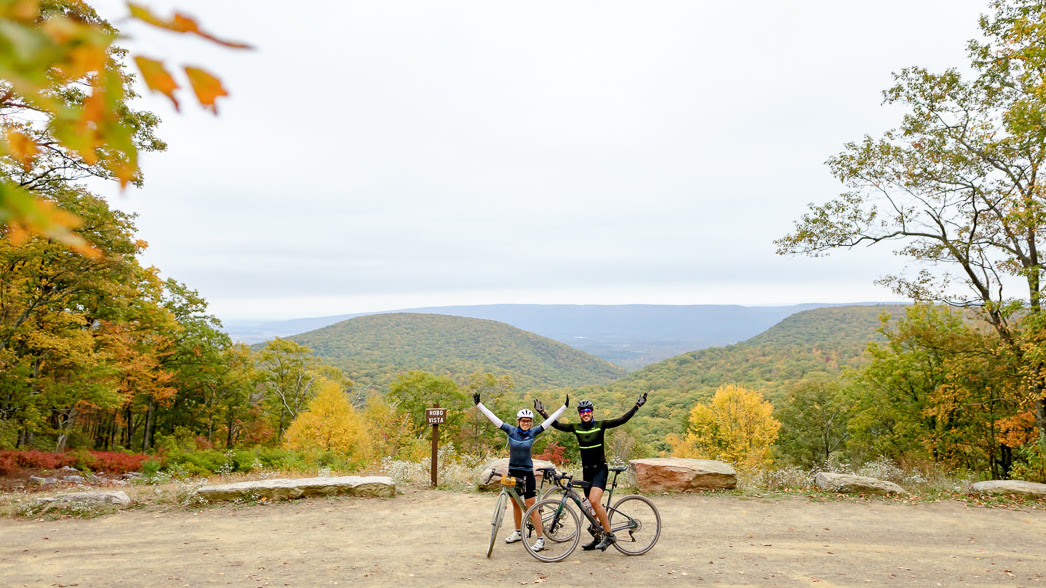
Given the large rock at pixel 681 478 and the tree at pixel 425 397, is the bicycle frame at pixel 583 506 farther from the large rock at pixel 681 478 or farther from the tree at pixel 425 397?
the tree at pixel 425 397

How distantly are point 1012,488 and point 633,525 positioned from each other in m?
10.9

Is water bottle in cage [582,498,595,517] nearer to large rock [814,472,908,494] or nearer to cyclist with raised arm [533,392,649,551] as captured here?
cyclist with raised arm [533,392,649,551]

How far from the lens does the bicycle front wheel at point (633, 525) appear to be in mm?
8180

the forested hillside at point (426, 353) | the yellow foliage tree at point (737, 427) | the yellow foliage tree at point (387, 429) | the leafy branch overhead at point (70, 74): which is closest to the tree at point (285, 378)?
the yellow foliage tree at point (387, 429)

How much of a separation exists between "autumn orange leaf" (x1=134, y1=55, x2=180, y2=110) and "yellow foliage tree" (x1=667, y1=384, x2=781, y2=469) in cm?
4373

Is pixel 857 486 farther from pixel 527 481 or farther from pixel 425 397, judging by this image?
pixel 425 397

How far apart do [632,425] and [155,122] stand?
68313 millimetres

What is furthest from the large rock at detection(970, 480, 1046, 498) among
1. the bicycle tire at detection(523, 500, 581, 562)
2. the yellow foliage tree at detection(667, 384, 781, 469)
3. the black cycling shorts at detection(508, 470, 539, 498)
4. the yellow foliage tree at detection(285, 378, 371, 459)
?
the yellow foliage tree at detection(667, 384, 781, 469)

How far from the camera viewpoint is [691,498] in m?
12.4

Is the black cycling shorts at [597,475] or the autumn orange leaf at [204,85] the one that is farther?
the black cycling shorts at [597,475]

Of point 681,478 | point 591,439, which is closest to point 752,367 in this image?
point 681,478

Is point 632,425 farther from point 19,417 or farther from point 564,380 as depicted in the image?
point 564,380

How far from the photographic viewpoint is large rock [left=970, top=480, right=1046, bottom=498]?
483 inches

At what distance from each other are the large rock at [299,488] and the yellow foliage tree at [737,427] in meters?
34.4
